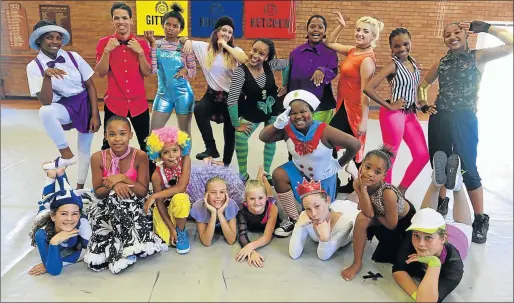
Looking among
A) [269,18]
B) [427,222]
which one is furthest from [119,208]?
[269,18]

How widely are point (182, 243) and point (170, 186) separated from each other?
1.28 ft

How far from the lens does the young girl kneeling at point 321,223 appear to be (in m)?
2.62

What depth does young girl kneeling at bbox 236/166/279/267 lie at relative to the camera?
284cm

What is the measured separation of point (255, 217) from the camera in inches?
118

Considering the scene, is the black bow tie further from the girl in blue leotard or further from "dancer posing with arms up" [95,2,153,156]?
the girl in blue leotard

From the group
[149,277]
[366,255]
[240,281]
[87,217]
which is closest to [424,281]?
[366,255]

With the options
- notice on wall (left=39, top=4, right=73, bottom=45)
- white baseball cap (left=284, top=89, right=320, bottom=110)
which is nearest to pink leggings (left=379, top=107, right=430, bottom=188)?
white baseball cap (left=284, top=89, right=320, bottom=110)

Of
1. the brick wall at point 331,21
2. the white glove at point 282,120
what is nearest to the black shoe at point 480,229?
the white glove at point 282,120

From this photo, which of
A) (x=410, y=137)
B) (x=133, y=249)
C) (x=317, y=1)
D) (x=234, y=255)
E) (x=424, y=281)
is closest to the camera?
(x=424, y=281)

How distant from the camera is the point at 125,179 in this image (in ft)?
8.99

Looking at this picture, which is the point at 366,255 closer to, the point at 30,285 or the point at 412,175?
the point at 412,175

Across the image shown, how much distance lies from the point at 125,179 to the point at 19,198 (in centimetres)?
143

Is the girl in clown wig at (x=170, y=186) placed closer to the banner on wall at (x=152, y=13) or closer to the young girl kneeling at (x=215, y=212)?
the young girl kneeling at (x=215, y=212)

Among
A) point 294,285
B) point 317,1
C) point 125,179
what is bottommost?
point 294,285
